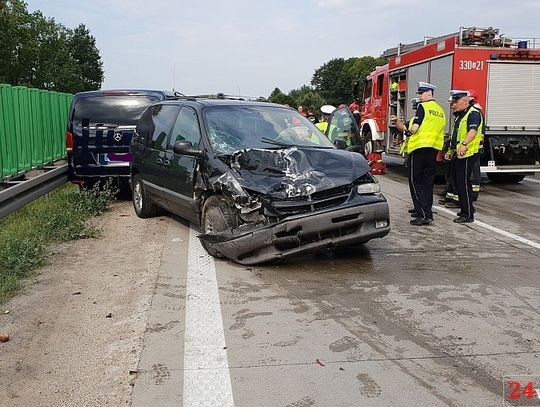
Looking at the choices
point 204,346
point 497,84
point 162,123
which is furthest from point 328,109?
point 204,346

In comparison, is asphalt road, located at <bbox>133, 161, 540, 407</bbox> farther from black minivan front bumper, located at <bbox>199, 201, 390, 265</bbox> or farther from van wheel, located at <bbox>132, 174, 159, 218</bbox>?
van wheel, located at <bbox>132, 174, 159, 218</bbox>

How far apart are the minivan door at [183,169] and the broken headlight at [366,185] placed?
1835 millimetres

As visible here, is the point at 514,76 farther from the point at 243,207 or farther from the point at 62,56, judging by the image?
the point at 62,56

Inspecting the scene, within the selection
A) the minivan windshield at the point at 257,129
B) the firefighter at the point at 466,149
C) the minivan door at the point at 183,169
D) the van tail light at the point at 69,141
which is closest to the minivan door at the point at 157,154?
the minivan door at the point at 183,169

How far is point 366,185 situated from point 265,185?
1.11m

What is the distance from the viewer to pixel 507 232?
7.80 metres

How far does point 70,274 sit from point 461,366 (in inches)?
150

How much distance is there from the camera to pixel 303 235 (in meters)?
5.59

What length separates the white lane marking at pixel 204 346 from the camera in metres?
3.35

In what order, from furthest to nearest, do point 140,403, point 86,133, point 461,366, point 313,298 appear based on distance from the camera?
point 86,133
point 313,298
point 461,366
point 140,403

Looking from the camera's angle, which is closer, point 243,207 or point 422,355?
point 422,355

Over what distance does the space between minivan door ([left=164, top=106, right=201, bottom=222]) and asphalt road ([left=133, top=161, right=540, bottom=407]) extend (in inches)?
21.3

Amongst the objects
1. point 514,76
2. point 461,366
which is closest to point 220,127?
point 461,366
